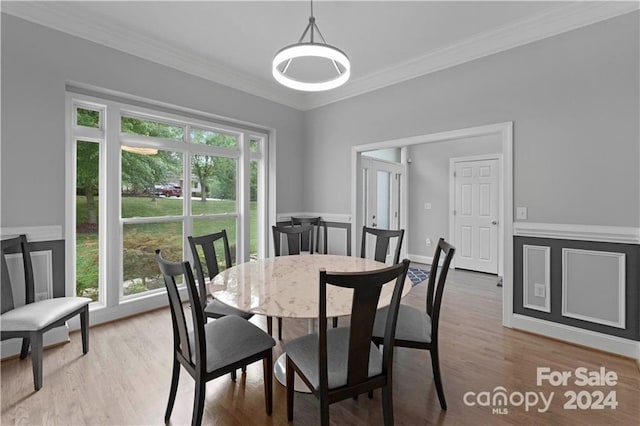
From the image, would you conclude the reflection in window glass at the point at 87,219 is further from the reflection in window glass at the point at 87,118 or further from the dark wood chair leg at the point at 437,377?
the dark wood chair leg at the point at 437,377

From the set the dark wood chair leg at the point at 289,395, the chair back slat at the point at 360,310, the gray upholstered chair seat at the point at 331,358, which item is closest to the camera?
the chair back slat at the point at 360,310

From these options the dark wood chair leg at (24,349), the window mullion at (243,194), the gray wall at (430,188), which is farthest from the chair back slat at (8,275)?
the gray wall at (430,188)

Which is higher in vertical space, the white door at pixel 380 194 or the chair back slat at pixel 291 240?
the white door at pixel 380 194

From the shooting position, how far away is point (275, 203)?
4.53 metres

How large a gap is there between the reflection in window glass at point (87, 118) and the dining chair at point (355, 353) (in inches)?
120

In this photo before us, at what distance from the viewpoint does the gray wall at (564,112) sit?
7.91 ft

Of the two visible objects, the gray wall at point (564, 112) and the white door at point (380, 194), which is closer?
the gray wall at point (564, 112)

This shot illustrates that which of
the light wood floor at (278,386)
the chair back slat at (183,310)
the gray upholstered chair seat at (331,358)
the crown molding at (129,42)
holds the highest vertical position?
the crown molding at (129,42)

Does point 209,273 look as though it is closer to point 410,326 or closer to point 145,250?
point 145,250

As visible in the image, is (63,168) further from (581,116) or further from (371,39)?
(581,116)

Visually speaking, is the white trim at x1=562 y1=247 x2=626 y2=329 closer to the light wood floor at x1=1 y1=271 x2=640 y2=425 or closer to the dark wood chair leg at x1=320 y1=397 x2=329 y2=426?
the light wood floor at x1=1 y1=271 x2=640 y2=425

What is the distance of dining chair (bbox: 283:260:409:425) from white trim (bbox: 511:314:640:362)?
2106mm

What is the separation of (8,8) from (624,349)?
18.5 ft

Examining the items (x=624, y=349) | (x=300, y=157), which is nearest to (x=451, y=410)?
(x=624, y=349)
